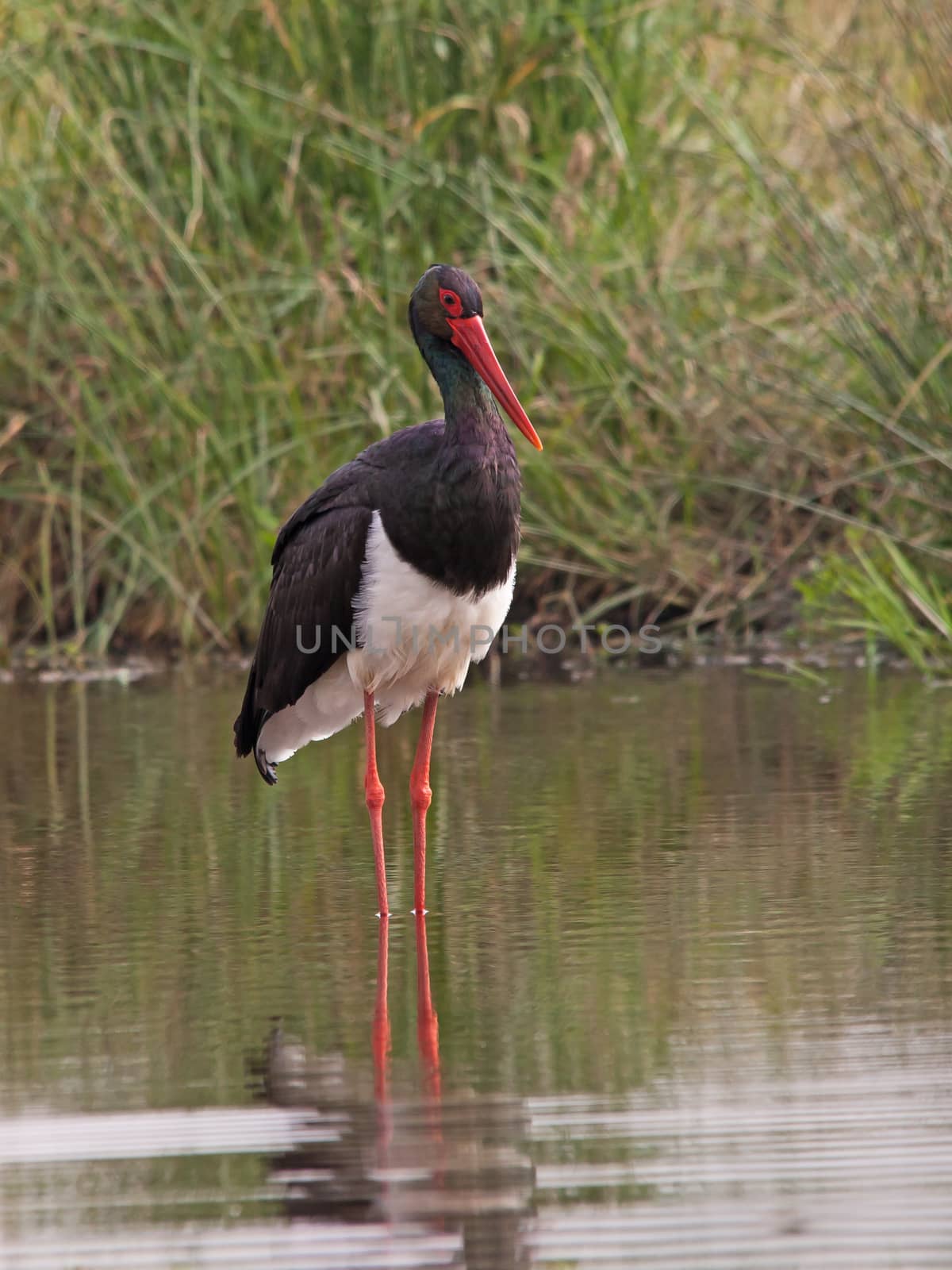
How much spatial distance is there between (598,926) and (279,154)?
5.96 m

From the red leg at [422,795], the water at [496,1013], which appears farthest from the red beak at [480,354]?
the water at [496,1013]

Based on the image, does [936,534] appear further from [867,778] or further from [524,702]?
[867,778]

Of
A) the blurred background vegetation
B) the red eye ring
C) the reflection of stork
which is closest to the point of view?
the reflection of stork

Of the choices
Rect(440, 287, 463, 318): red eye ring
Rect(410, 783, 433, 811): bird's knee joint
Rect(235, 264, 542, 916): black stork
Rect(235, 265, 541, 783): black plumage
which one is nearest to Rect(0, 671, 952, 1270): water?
Rect(410, 783, 433, 811): bird's knee joint

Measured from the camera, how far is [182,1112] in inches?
139

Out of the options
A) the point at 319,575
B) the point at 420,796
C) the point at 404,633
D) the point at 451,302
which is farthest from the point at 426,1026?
the point at 451,302

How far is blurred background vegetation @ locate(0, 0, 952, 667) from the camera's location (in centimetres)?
908

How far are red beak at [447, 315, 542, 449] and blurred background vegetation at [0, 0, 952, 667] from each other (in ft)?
10.2

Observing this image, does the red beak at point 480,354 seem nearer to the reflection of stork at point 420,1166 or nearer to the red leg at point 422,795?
the red leg at point 422,795

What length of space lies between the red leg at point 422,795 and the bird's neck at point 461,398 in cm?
74

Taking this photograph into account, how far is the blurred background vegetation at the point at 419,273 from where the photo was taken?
29.8 ft

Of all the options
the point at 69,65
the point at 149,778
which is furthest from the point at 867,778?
the point at 69,65

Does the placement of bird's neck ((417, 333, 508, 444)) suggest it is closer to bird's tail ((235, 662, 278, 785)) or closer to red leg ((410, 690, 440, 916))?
red leg ((410, 690, 440, 916))

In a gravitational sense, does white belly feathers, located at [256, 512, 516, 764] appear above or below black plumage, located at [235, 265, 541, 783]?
below
